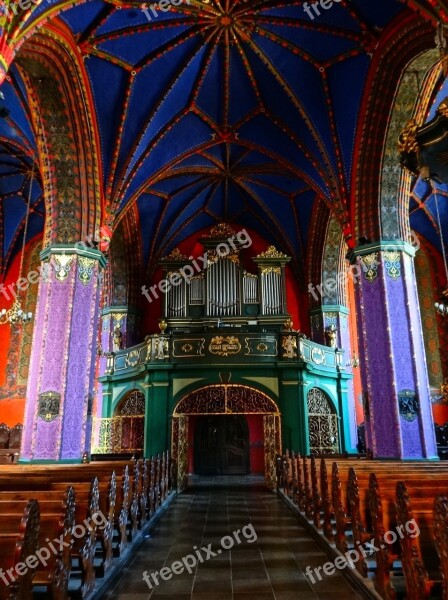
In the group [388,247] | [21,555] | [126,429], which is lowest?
[21,555]

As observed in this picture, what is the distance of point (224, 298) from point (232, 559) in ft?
38.3

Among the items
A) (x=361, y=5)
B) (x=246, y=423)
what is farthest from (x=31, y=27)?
(x=246, y=423)

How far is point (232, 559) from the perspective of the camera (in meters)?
5.22

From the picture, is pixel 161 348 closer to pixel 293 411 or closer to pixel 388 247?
pixel 293 411

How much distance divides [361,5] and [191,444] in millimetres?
14019

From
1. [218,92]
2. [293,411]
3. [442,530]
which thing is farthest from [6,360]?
[442,530]

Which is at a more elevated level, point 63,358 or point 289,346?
point 289,346

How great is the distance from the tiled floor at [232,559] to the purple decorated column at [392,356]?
9.39 ft

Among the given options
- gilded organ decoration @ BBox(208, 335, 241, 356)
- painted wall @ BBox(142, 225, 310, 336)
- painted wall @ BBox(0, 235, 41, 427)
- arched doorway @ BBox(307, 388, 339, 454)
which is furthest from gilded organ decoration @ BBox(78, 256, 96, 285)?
arched doorway @ BBox(307, 388, 339, 454)

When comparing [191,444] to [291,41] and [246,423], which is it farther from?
[291,41]

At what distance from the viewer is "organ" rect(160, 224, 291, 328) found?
1622 centimetres

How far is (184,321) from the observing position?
53.3 ft

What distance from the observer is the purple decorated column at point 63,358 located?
31.1ft

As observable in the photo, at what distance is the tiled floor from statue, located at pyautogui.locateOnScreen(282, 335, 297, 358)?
5567 millimetres
